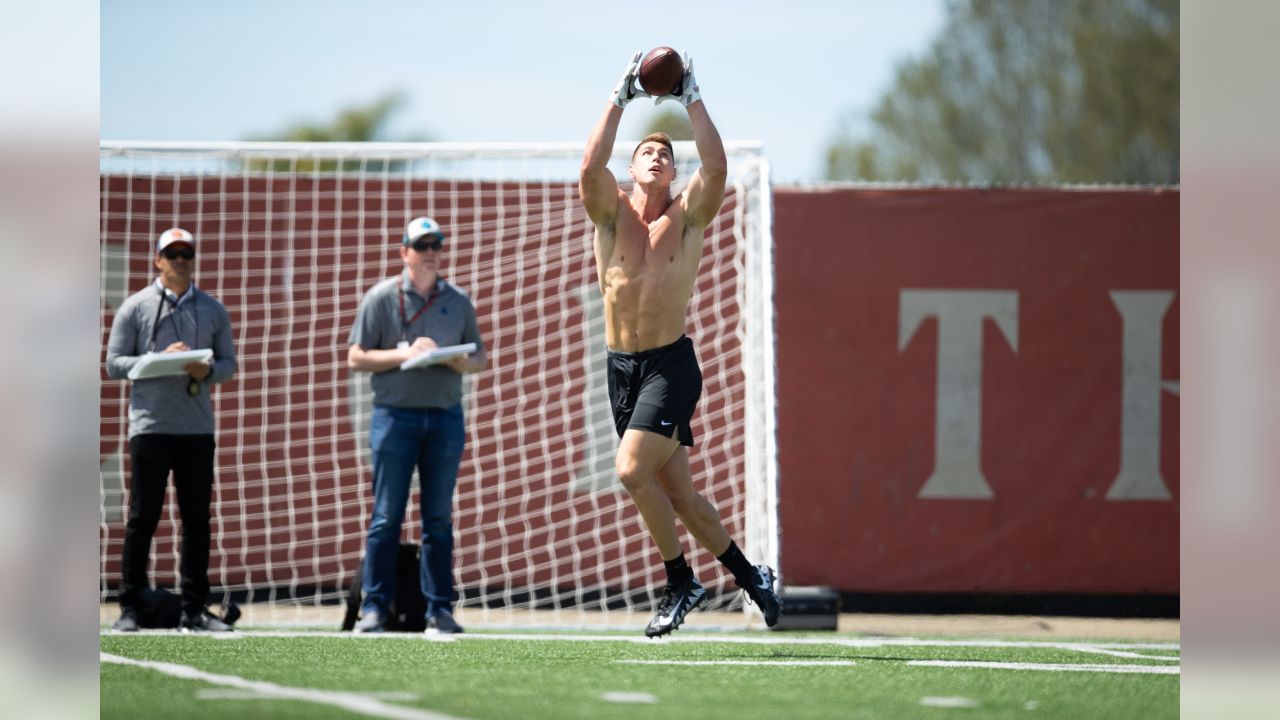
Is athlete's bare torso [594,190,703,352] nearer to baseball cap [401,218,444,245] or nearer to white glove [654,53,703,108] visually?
white glove [654,53,703,108]

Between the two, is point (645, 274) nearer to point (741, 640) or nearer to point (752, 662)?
point (752, 662)

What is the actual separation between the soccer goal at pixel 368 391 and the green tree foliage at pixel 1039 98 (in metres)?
24.8

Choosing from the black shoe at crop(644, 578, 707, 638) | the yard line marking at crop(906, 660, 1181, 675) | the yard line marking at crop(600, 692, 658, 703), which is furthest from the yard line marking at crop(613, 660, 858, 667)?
the yard line marking at crop(600, 692, 658, 703)

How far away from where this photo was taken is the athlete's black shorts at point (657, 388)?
6418 millimetres

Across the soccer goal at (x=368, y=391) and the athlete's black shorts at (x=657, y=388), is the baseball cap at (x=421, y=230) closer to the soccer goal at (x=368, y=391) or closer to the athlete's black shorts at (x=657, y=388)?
the athlete's black shorts at (x=657, y=388)

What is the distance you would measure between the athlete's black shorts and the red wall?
187 inches

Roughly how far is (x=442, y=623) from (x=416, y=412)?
3.90 ft

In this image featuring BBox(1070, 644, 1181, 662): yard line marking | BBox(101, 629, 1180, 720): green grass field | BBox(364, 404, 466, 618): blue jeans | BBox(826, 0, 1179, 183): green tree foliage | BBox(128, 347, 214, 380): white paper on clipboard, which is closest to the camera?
BBox(101, 629, 1180, 720): green grass field

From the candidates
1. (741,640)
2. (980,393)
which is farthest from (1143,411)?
(741,640)

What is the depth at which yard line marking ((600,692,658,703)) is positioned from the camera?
4996 mm

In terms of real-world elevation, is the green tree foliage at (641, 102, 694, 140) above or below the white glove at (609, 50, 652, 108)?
above

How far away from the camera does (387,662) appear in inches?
239
